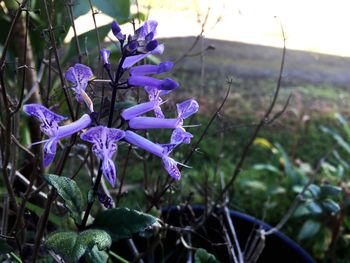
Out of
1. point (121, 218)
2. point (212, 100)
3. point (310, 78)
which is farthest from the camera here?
point (310, 78)

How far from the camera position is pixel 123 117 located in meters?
0.62

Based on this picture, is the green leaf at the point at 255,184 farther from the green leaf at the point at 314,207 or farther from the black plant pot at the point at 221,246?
the black plant pot at the point at 221,246

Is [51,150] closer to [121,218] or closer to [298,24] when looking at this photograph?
[121,218]

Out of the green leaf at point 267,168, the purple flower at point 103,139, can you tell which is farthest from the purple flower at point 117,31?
the green leaf at point 267,168

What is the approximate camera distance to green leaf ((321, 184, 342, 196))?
1373mm

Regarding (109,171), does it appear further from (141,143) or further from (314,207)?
(314,207)

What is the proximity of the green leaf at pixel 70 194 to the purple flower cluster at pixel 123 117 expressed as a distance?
78 mm

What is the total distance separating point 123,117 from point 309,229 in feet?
3.70

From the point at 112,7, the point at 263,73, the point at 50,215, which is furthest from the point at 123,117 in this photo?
the point at 263,73

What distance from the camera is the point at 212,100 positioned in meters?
2.55

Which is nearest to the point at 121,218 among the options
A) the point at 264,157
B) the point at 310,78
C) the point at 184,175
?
the point at 184,175

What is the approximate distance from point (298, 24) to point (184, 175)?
4.80ft

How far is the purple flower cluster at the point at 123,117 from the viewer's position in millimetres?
542

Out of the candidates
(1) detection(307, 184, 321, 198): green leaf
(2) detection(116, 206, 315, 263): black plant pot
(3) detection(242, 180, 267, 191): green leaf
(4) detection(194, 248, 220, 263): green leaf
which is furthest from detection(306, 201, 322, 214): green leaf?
(4) detection(194, 248, 220, 263): green leaf
